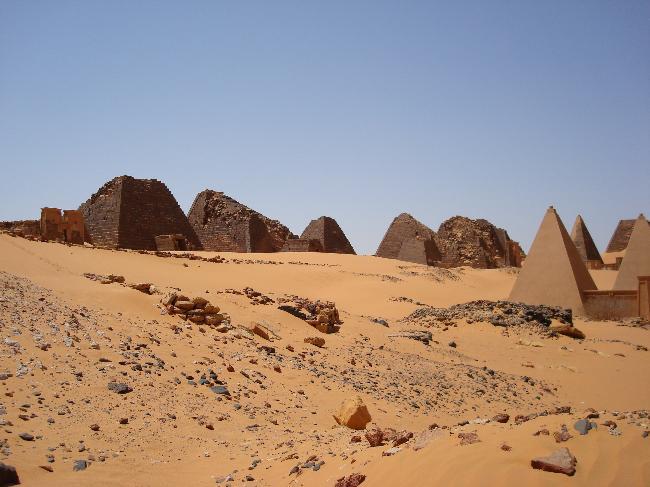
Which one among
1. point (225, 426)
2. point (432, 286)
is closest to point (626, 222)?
point (432, 286)

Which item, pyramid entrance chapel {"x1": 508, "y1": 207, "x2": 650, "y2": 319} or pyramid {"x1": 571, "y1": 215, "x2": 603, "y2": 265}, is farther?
pyramid {"x1": 571, "y1": 215, "x2": 603, "y2": 265}

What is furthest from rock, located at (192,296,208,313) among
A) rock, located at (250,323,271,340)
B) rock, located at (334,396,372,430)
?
rock, located at (334,396,372,430)

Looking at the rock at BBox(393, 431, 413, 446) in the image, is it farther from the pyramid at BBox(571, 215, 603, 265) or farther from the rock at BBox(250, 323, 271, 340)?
the pyramid at BBox(571, 215, 603, 265)

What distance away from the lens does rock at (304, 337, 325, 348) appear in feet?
32.7

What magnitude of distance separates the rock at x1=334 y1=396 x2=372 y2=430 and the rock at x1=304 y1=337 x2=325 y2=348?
2.95 metres

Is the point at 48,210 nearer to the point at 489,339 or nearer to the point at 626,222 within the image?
the point at 489,339

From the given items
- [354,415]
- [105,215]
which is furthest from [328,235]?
[354,415]

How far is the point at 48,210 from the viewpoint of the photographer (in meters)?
25.3

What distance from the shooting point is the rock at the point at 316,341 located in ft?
Result: 32.7

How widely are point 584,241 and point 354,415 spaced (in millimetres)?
45640

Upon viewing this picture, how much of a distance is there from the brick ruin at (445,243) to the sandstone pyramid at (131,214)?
63.0 feet

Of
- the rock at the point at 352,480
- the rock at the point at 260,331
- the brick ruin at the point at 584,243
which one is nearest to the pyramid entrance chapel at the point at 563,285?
the rock at the point at 260,331

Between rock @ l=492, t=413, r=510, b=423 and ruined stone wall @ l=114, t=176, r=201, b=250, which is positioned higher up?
ruined stone wall @ l=114, t=176, r=201, b=250

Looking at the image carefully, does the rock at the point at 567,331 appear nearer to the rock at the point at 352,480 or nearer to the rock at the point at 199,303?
the rock at the point at 199,303
